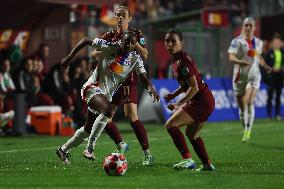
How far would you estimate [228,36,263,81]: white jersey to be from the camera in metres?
17.4

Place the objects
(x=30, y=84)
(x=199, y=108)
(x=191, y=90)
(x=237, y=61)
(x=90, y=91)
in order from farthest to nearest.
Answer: (x=30, y=84)
(x=237, y=61)
(x=90, y=91)
(x=199, y=108)
(x=191, y=90)

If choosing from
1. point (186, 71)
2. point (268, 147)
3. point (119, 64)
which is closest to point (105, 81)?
point (119, 64)

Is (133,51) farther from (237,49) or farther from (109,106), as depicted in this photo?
(237,49)

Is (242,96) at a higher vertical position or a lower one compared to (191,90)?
lower

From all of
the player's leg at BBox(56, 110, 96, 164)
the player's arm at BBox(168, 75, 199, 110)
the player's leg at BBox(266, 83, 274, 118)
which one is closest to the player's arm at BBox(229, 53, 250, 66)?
the player's leg at BBox(56, 110, 96, 164)

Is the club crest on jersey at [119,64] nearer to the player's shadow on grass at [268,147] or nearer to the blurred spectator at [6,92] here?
the player's shadow on grass at [268,147]

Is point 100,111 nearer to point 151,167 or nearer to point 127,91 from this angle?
point 127,91

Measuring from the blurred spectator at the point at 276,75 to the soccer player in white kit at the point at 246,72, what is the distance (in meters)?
6.80

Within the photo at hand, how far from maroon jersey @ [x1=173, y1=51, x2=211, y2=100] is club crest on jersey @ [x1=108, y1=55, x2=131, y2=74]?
3.71ft

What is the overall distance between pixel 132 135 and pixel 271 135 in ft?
10.4

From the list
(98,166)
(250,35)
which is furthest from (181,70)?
(250,35)

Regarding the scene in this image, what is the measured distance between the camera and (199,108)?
11086 millimetres

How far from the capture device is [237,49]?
1739cm

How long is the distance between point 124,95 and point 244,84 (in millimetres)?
5605
